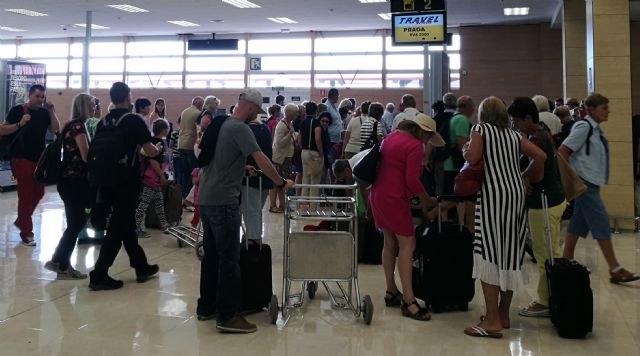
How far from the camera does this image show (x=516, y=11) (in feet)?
45.0

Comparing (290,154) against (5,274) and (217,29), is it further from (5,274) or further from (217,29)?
(217,29)

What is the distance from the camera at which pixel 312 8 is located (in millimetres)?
13406

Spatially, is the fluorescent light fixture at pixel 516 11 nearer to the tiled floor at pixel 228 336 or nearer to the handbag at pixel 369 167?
the tiled floor at pixel 228 336

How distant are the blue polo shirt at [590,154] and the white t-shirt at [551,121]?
155 cm

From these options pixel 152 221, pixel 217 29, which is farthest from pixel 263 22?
pixel 152 221

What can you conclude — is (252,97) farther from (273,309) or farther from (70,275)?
(70,275)

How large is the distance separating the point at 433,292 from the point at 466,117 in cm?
199

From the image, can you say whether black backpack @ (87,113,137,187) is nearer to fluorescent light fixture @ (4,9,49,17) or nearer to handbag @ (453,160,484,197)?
handbag @ (453,160,484,197)

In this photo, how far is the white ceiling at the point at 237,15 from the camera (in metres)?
12.9

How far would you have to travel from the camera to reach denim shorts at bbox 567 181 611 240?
14.4ft

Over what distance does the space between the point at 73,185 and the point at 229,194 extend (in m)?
2.03

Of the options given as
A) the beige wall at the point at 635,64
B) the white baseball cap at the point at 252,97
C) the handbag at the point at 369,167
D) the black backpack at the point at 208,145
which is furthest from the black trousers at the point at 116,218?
the beige wall at the point at 635,64

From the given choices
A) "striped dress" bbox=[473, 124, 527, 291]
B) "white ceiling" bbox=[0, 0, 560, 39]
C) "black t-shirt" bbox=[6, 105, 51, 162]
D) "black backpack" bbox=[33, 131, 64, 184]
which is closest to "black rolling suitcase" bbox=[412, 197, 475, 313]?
"striped dress" bbox=[473, 124, 527, 291]

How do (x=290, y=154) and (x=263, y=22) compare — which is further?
(x=263, y=22)
